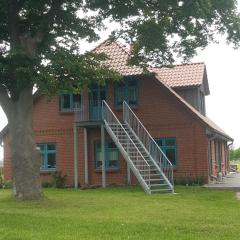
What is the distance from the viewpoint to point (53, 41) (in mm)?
20562

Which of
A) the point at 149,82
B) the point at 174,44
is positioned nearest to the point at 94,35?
the point at 174,44

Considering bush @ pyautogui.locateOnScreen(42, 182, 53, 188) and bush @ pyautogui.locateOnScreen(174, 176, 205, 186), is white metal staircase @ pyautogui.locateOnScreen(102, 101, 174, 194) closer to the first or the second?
bush @ pyautogui.locateOnScreen(174, 176, 205, 186)

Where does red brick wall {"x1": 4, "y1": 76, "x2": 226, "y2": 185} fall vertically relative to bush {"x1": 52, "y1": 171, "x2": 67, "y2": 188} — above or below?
above

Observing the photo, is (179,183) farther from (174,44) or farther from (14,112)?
(14,112)

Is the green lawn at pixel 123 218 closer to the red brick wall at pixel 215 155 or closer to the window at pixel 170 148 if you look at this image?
the window at pixel 170 148

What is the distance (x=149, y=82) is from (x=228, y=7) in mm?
8658

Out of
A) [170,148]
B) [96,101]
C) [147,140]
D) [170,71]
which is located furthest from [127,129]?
[170,71]

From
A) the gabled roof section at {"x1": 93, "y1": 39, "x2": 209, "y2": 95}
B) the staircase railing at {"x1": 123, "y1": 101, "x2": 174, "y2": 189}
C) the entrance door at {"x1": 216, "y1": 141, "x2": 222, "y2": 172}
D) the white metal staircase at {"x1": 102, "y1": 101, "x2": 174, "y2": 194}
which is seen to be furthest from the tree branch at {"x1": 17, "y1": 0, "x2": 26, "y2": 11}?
the entrance door at {"x1": 216, "y1": 141, "x2": 222, "y2": 172}

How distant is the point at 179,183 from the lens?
2798 centimetres

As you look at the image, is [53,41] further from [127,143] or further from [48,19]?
[127,143]

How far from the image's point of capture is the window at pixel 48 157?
3123 cm

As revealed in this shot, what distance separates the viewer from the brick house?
27969mm

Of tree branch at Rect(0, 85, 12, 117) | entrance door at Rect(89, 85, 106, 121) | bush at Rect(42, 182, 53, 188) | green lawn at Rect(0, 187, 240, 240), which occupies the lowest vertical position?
green lawn at Rect(0, 187, 240, 240)

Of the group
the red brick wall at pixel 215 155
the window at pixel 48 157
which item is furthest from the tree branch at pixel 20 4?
the red brick wall at pixel 215 155
